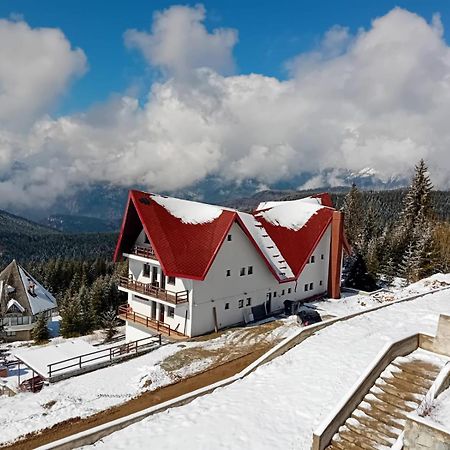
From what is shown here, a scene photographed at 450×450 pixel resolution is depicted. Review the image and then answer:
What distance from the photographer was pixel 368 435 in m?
12.1

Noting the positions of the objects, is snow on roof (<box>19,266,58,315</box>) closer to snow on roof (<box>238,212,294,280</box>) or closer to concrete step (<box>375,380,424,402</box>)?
snow on roof (<box>238,212,294,280</box>)

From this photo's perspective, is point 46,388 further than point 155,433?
Yes

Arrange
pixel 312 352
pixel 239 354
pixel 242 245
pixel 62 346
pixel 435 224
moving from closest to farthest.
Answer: pixel 312 352
pixel 239 354
pixel 62 346
pixel 242 245
pixel 435 224

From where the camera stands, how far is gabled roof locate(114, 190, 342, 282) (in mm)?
28828

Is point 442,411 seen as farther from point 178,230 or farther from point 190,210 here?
point 190,210

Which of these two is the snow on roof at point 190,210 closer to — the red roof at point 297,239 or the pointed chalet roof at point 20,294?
the red roof at point 297,239

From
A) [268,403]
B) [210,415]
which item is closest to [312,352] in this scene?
[268,403]

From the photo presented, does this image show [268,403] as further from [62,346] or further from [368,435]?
[62,346]

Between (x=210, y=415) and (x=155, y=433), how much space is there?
1950 millimetres

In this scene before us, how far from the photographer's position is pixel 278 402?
49.3ft

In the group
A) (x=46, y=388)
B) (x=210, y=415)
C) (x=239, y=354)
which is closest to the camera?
(x=210, y=415)

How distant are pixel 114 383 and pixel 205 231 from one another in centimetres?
1245

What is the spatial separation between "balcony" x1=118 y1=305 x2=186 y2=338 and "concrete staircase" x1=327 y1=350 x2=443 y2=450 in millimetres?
16368

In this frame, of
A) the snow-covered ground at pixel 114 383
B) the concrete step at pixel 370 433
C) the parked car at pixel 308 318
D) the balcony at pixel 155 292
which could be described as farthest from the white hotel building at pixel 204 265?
the concrete step at pixel 370 433
